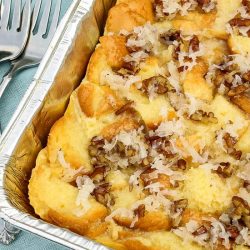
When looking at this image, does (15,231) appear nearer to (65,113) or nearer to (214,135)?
(65,113)

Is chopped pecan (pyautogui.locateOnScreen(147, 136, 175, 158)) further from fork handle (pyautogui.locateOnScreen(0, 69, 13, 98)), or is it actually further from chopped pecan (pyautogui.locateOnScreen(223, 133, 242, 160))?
fork handle (pyautogui.locateOnScreen(0, 69, 13, 98))

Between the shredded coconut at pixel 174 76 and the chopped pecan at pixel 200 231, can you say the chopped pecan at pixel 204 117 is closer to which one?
the shredded coconut at pixel 174 76

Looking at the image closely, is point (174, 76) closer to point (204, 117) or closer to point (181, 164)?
point (204, 117)

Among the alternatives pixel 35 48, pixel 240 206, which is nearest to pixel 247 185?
pixel 240 206

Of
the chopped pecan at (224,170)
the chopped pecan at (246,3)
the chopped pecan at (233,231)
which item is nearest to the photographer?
the chopped pecan at (233,231)

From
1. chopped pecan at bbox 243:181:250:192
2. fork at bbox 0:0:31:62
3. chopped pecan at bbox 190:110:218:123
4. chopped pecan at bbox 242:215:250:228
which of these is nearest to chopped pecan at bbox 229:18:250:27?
chopped pecan at bbox 190:110:218:123

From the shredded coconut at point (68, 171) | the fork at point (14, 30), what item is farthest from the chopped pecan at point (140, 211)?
the fork at point (14, 30)
